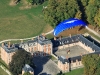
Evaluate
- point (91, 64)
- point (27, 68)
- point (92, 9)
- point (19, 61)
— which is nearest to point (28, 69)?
point (27, 68)

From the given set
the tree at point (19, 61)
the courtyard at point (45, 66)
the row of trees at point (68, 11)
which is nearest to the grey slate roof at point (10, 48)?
the tree at point (19, 61)

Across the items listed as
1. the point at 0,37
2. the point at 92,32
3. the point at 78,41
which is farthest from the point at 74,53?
the point at 0,37

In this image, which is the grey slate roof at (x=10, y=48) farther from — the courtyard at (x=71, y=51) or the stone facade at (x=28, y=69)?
the courtyard at (x=71, y=51)

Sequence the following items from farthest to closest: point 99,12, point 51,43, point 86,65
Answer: point 99,12
point 51,43
point 86,65

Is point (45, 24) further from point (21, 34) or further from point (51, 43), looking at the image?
point (51, 43)

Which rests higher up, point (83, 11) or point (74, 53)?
point (83, 11)

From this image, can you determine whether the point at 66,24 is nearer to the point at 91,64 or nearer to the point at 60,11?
the point at 60,11
